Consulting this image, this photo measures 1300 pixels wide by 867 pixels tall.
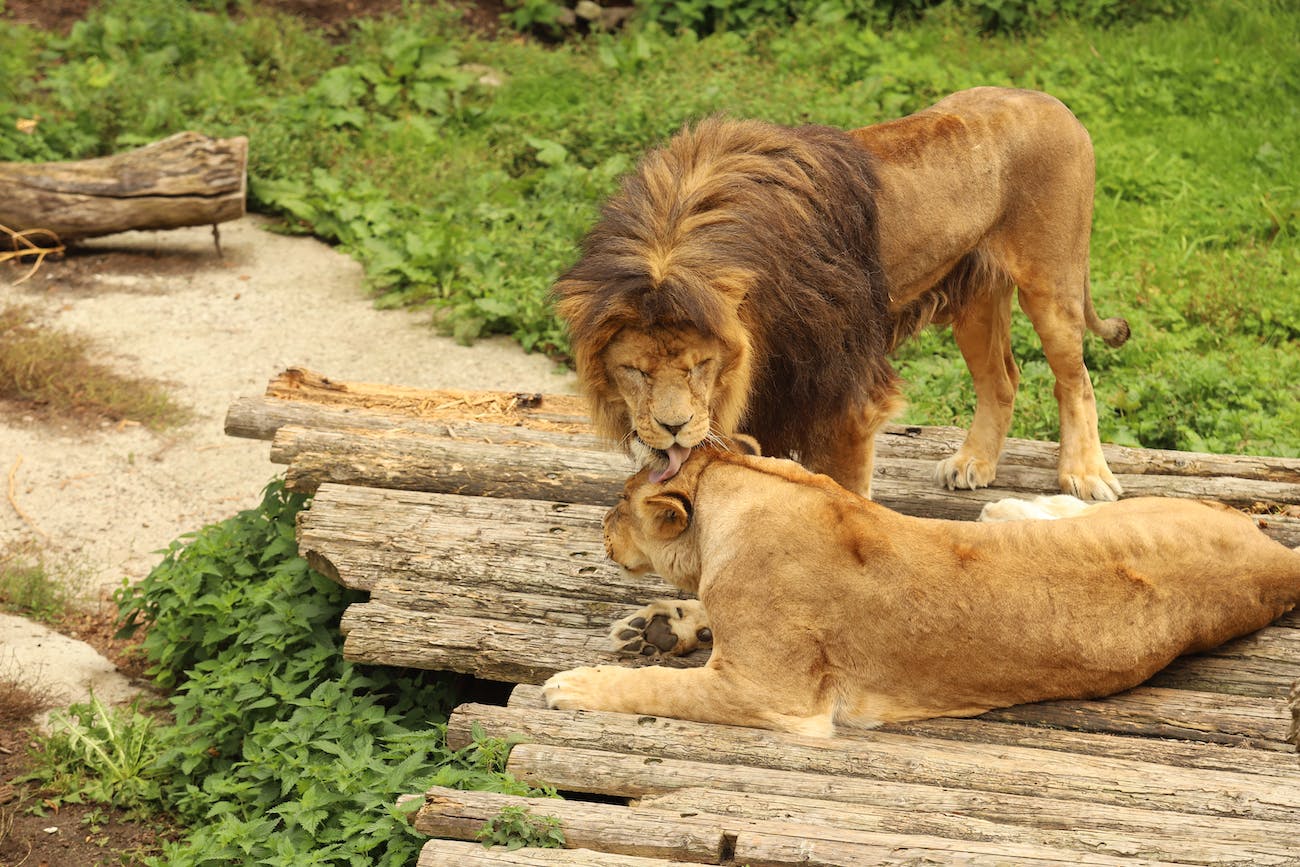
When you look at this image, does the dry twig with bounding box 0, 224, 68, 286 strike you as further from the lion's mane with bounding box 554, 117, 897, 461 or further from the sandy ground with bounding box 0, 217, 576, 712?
the lion's mane with bounding box 554, 117, 897, 461

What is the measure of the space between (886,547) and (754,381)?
0.74m

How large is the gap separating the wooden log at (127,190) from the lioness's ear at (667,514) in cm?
597

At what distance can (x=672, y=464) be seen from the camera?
398 cm

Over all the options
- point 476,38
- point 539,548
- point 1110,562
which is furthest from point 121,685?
point 476,38

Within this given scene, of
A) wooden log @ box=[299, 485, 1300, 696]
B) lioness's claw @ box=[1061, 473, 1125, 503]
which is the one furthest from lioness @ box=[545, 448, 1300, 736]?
lioness's claw @ box=[1061, 473, 1125, 503]

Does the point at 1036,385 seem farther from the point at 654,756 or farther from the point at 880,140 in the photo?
the point at 654,756

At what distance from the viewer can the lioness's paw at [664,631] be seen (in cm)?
414

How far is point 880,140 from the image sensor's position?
16.0 ft

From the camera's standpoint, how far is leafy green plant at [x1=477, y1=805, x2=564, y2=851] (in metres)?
3.20

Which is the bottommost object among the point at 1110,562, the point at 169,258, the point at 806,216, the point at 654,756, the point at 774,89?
the point at 169,258

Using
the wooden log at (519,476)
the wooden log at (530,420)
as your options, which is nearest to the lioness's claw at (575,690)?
the wooden log at (519,476)

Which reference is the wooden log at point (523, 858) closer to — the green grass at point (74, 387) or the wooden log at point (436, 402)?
the wooden log at point (436, 402)

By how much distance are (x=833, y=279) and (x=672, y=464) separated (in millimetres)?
826

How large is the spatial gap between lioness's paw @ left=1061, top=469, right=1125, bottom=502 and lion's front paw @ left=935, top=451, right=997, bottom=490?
10.4 inches
